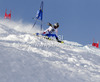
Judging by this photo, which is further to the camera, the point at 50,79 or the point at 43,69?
the point at 43,69

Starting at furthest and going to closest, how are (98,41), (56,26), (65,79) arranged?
(98,41), (56,26), (65,79)

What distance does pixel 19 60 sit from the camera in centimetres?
433

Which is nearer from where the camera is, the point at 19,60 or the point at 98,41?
the point at 19,60

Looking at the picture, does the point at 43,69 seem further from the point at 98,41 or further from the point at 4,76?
the point at 98,41

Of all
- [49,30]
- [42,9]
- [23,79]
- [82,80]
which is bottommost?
[82,80]

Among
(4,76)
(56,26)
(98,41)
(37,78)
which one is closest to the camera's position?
(4,76)

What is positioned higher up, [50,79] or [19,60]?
[19,60]

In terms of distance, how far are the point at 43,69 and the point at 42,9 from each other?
1385 cm

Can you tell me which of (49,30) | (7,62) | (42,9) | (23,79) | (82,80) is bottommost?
(82,80)

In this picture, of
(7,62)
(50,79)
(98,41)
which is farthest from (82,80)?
(98,41)

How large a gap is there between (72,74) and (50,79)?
911 mm

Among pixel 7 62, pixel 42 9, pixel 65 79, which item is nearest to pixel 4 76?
pixel 7 62

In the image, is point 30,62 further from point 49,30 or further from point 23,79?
point 49,30

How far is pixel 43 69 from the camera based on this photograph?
4.23 m
